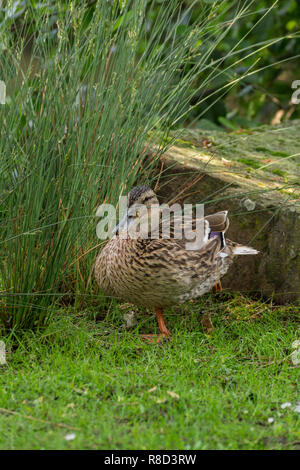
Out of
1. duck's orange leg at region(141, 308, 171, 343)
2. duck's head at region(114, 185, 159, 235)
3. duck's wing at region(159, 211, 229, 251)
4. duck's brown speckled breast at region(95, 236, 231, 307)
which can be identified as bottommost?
duck's orange leg at region(141, 308, 171, 343)

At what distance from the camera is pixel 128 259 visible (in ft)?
12.7

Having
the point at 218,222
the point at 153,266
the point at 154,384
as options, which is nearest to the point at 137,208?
the point at 153,266

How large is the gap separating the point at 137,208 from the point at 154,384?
3.87 feet

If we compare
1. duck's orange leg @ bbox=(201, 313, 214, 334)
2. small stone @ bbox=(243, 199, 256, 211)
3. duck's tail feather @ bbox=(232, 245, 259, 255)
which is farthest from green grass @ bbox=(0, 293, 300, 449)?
small stone @ bbox=(243, 199, 256, 211)

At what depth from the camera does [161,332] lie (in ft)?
13.1

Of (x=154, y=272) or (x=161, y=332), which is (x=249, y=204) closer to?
(x=154, y=272)

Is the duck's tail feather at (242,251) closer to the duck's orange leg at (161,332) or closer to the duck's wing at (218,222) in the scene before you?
the duck's wing at (218,222)

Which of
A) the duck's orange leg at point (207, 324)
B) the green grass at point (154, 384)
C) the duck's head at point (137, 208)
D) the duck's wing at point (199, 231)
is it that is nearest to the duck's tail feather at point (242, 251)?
the duck's wing at point (199, 231)

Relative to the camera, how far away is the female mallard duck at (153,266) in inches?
151

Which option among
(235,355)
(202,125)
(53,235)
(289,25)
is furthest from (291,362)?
(289,25)

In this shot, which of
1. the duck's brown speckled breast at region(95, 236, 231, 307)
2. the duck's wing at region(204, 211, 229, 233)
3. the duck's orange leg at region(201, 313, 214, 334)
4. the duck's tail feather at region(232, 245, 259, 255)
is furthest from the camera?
the duck's tail feather at region(232, 245, 259, 255)

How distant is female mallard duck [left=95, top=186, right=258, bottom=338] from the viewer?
3824mm

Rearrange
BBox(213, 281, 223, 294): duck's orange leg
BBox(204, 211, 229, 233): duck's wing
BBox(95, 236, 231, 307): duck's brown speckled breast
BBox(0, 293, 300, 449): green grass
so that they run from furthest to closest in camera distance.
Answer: BBox(213, 281, 223, 294): duck's orange leg → BBox(204, 211, 229, 233): duck's wing → BBox(95, 236, 231, 307): duck's brown speckled breast → BBox(0, 293, 300, 449): green grass

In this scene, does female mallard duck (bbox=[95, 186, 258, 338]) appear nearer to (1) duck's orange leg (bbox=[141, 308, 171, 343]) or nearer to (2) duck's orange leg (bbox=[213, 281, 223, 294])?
(1) duck's orange leg (bbox=[141, 308, 171, 343])
